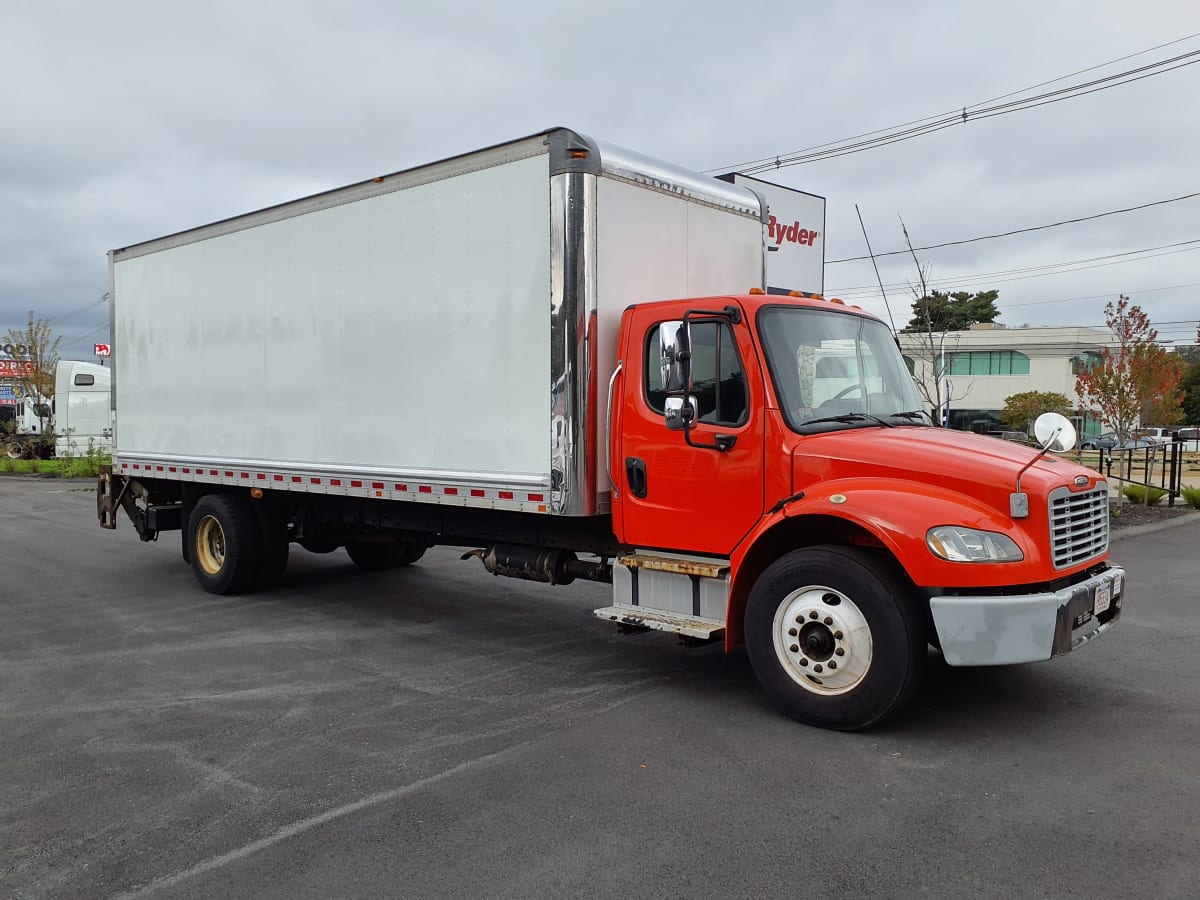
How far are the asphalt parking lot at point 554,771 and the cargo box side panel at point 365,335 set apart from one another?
168cm

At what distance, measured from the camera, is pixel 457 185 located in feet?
22.6

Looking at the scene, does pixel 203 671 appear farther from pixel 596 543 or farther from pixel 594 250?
pixel 594 250

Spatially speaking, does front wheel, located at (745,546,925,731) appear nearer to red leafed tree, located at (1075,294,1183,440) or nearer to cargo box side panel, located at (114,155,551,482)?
cargo box side panel, located at (114,155,551,482)

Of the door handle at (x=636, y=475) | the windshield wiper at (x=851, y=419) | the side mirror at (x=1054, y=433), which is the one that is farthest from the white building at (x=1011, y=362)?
the door handle at (x=636, y=475)

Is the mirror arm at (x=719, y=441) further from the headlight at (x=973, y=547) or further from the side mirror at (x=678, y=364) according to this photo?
the headlight at (x=973, y=547)

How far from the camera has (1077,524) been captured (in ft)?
17.3

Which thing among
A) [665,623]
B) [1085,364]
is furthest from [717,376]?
[1085,364]

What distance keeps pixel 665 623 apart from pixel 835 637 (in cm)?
114

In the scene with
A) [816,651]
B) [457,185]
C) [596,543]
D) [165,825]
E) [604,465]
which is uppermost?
[457,185]

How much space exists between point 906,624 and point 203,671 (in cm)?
478

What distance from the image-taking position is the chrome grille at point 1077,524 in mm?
5008

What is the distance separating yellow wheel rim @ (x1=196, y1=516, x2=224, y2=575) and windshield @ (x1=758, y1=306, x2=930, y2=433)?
6475 mm

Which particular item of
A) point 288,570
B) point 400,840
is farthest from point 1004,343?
point 400,840

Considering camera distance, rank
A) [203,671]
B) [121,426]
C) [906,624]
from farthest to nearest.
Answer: [121,426], [203,671], [906,624]
